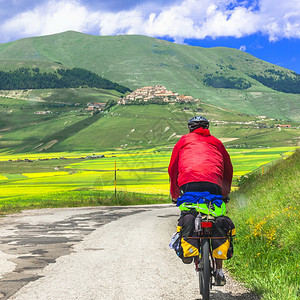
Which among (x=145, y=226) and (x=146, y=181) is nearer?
(x=145, y=226)

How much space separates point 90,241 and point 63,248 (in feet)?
4.39

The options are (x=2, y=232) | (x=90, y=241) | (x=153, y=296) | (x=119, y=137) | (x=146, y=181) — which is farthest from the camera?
(x=119, y=137)

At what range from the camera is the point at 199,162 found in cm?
A: 544

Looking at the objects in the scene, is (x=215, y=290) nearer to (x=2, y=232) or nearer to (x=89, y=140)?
(x=2, y=232)

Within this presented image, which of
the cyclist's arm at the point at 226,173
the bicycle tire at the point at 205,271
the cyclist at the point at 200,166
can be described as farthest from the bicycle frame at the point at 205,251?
the cyclist's arm at the point at 226,173

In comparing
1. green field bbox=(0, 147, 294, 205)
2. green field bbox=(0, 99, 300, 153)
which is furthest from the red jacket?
green field bbox=(0, 99, 300, 153)

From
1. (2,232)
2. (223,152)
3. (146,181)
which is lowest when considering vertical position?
(146,181)

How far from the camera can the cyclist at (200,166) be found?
536cm

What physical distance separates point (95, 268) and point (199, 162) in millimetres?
3388

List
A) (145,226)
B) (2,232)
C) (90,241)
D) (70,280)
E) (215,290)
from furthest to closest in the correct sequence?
(145,226), (2,232), (90,241), (70,280), (215,290)

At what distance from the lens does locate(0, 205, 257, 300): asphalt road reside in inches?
226

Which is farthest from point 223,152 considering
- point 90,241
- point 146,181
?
point 146,181

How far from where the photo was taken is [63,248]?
9.94m

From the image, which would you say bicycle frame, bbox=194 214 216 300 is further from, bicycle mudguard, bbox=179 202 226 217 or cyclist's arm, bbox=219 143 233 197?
cyclist's arm, bbox=219 143 233 197
